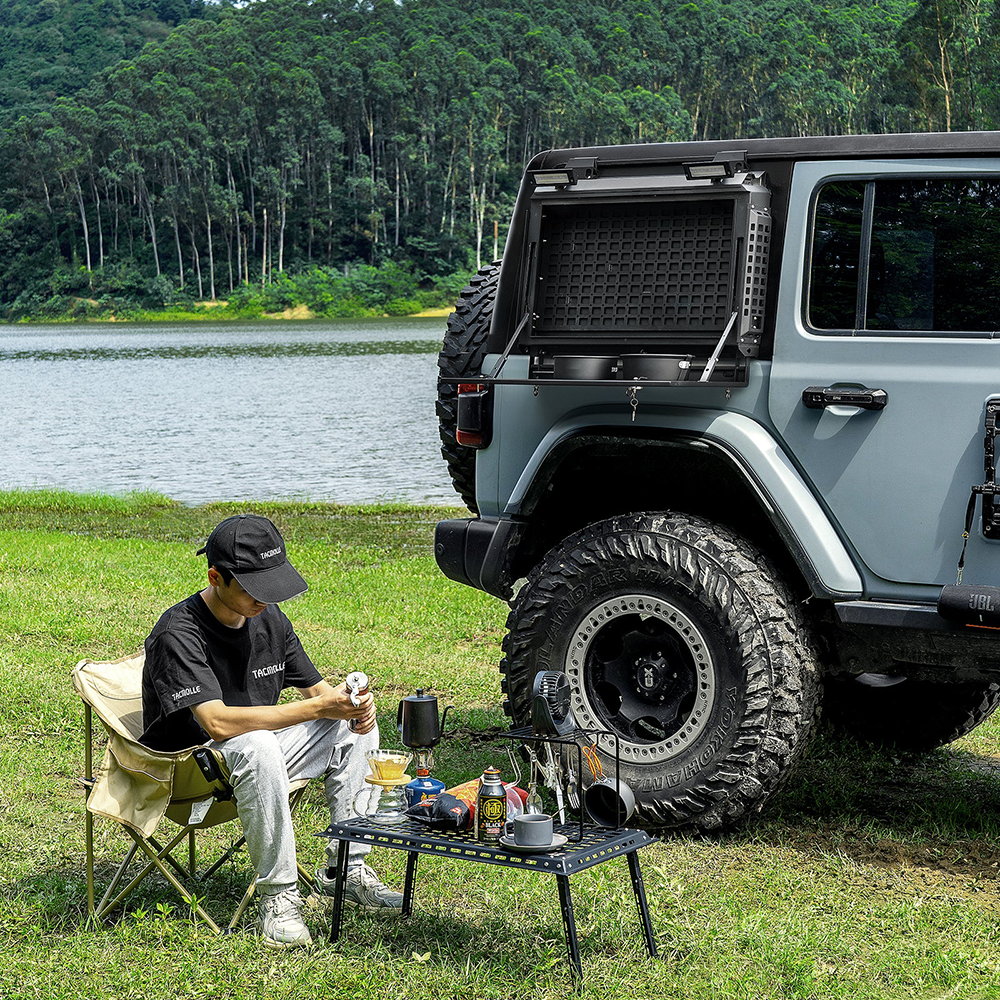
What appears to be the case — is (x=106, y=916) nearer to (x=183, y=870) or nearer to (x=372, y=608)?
(x=183, y=870)

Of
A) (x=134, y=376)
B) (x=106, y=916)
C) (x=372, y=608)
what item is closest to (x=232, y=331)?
(x=134, y=376)

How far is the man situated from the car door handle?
6.40ft

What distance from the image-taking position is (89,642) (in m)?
8.41

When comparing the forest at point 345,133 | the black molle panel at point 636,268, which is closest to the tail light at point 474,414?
the black molle panel at point 636,268

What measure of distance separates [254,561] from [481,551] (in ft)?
5.29

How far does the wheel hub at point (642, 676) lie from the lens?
5.14 metres

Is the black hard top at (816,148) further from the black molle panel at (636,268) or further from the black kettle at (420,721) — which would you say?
the black kettle at (420,721)

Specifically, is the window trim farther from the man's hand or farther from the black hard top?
the man's hand

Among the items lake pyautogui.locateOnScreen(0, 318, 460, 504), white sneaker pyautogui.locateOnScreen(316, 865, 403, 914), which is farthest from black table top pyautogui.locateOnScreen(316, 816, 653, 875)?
lake pyautogui.locateOnScreen(0, 318, 460, 504)

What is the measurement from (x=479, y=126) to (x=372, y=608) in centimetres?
11099

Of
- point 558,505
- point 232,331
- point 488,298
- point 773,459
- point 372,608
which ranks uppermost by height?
point 488,298

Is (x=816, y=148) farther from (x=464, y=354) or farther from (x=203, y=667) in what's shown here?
(x=203, y=667)

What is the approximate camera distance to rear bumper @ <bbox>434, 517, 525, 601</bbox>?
559cm

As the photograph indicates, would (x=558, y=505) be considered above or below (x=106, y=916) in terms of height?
above
